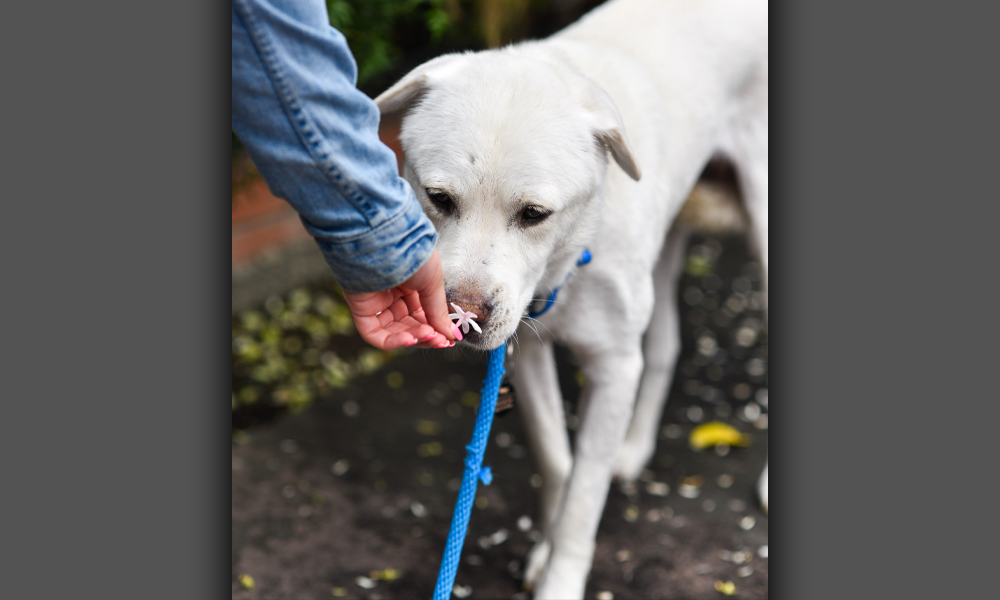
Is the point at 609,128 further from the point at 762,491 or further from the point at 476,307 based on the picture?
the point at 762,491

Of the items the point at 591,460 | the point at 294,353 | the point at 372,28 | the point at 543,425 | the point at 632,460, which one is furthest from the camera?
the point at 294,353

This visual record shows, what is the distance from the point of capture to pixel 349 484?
292cm

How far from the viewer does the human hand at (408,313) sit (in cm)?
143

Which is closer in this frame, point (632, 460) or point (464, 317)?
point (464, 317)

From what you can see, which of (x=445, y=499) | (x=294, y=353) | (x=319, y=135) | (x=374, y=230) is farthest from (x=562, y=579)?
(x=294, y=353)

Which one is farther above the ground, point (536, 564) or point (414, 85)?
point (414, 85)

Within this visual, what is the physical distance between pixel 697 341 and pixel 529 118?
2.58 meters

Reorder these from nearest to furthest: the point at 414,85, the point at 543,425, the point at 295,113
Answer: the point at 295,113, the point at 414,85, the point at 543,425

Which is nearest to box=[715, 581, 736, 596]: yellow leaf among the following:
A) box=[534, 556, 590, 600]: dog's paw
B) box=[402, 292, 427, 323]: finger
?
box=[534, 556, 590, 600]: dog's paw

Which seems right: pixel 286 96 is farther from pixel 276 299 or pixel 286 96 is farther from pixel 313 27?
pixel 276 299

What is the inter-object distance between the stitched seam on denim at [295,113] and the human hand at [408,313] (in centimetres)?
21

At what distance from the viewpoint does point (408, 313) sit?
151 cm

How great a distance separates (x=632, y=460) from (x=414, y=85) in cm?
169

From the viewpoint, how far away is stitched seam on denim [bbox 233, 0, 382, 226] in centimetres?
121
